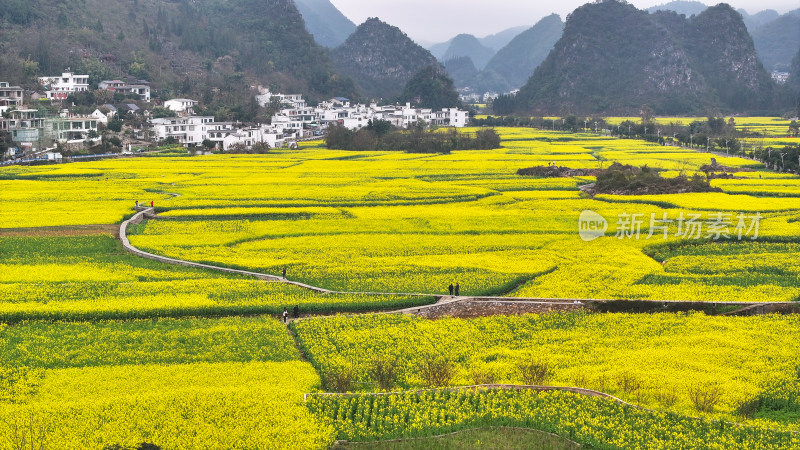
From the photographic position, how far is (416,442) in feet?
46.2

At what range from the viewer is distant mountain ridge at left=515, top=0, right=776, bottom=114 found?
12056cm

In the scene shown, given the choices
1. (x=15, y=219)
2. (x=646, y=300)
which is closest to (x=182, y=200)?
(x=15, y=219)

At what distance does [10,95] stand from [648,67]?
9508cm

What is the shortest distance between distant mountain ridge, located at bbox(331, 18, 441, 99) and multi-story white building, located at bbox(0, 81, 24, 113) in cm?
7362

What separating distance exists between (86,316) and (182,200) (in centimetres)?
2123

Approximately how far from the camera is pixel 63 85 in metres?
77.2

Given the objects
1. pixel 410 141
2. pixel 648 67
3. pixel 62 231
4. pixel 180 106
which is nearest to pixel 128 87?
pixel 180 106

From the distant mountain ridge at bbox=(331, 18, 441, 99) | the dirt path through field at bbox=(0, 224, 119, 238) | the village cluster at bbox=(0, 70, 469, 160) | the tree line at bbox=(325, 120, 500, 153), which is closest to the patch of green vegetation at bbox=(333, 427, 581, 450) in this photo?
the dirt path through field at bbox=(0, 224, 119, 238)

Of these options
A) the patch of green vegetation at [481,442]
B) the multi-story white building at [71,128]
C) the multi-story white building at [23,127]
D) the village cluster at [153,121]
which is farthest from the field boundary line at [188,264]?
the multi-story white building at [71,128]

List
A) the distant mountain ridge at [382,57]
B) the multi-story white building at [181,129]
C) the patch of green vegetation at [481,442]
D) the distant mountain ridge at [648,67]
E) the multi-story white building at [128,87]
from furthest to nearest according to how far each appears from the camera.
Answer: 1. the distant mountain ridge at [382,57]
2. the distant mountain ridge at [648,67]
3. the multi-story white building at [128,87]
4. the multi-story white building at [181,129]
5. the patch of green vegetation at [481,442]

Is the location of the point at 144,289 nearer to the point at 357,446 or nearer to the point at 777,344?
the point at 357,446

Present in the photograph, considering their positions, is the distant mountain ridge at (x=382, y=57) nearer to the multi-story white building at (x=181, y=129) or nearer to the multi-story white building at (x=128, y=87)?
the multi-story white building at (x=128, y=87)

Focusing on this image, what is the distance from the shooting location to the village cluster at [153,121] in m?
64.4

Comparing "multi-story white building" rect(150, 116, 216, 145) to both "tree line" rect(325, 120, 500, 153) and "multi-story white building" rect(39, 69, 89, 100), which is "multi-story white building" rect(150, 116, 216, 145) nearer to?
"multi-story white building" rect(39, 69, 89, 100)
